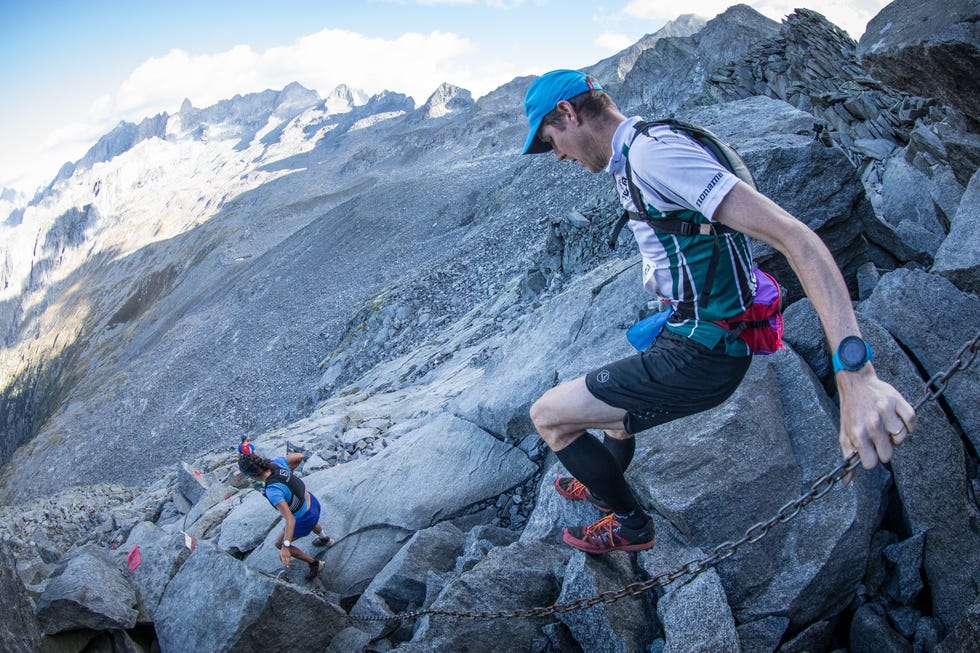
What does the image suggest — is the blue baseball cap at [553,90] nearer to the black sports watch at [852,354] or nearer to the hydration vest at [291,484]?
the black sports watch at [852,354]

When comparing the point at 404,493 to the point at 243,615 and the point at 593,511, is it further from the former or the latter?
the point at 593,511

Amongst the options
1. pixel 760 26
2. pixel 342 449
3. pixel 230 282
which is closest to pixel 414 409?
pixel 342 449

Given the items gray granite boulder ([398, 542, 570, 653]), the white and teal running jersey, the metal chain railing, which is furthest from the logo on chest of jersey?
gray granite boulder ([398, 542, 570, 653])

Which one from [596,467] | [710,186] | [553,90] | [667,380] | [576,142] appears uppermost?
[553,90]

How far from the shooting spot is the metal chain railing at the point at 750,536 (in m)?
2.35

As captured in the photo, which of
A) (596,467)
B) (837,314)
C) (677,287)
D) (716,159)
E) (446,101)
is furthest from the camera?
(446,101)

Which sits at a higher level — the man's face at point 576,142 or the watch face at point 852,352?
the man's face at point 576,142

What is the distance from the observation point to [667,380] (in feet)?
10.8

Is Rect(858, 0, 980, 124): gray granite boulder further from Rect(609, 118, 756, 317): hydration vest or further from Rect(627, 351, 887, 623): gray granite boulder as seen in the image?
Rect(609, 118, 756, 317): hydration vest

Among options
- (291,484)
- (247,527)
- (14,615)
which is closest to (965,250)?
(291,484)

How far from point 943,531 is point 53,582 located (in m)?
7.75

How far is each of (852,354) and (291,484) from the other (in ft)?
21.6

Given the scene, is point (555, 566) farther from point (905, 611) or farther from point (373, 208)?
point (373, 208)

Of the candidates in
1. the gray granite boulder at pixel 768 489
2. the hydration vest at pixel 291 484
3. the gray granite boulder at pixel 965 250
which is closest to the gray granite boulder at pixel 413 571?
the hydration vest at pixel 291 484
